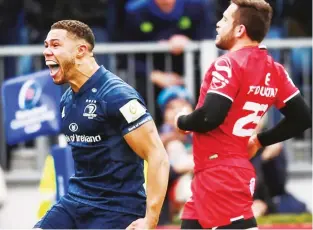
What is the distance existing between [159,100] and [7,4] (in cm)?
182

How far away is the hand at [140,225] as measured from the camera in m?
6.02

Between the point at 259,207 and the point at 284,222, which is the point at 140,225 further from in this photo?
the point at 259,207

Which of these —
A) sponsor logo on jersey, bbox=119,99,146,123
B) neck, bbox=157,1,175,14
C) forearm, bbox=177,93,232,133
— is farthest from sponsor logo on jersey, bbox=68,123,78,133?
neck, bbox=157,1,175,14

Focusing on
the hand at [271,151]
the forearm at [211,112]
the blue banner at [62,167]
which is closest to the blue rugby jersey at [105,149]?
the forearm at [211,112]

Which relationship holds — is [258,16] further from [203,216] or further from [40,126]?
[40,126]

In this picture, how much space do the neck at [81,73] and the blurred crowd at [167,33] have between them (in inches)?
146

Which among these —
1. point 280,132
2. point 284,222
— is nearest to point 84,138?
point 280,132

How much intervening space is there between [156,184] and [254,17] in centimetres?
145

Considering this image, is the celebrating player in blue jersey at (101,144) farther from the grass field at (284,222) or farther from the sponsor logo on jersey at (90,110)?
the grass field at (284,222)

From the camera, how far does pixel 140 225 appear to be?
604cm

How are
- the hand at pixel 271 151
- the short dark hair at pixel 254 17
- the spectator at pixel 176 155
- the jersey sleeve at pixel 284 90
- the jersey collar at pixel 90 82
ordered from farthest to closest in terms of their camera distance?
A: the hand at pixel 271 151 < the spectator at pixel 176 155 < the jersey sleeve at pixel 284 90 < the short dark hair at pixel 254 17 < the jersey collar at pixel 90 82

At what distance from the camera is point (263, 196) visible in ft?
33.8

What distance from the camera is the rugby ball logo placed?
672 cm

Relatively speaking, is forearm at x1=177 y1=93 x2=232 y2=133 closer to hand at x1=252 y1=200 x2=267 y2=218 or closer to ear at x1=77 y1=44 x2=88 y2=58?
ear at x1=77 y1=44 x2=88 y2=58
